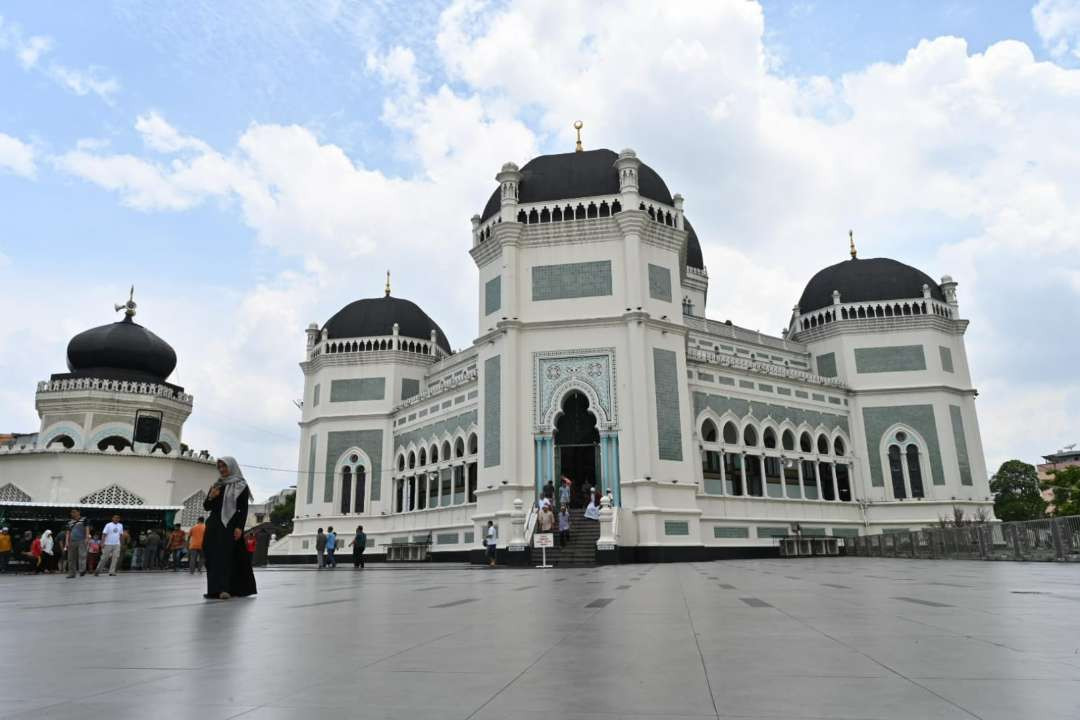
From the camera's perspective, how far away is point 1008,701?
2.89 meters

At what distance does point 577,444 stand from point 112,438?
89.6 feet

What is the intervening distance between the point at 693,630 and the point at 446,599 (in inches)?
175

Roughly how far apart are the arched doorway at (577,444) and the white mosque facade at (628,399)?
8 cm

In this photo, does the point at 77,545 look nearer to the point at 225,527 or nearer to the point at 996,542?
the point at 225,527

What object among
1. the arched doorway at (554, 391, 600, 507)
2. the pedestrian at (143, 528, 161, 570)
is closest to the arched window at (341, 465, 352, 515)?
the pedestrian at (143, 528, 161, 570)

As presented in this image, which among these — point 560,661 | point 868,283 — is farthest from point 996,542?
point 868,283

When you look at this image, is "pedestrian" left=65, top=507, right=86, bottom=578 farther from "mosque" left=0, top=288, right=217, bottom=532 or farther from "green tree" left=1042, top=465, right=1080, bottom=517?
"green tree" left=1042, top=465, right=1080, bottom=517

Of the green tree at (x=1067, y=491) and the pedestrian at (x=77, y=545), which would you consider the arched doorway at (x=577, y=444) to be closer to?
the pedestrian at (x=77, y=545)

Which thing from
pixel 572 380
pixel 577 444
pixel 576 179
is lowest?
pixel 577 444

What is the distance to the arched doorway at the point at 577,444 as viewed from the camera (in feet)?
89.4

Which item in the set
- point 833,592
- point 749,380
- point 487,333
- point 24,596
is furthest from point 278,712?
point 749,380

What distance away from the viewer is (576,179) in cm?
2898

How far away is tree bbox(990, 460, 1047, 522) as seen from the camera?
55812 mm

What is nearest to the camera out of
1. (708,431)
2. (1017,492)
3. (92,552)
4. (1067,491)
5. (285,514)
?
(92,552)
